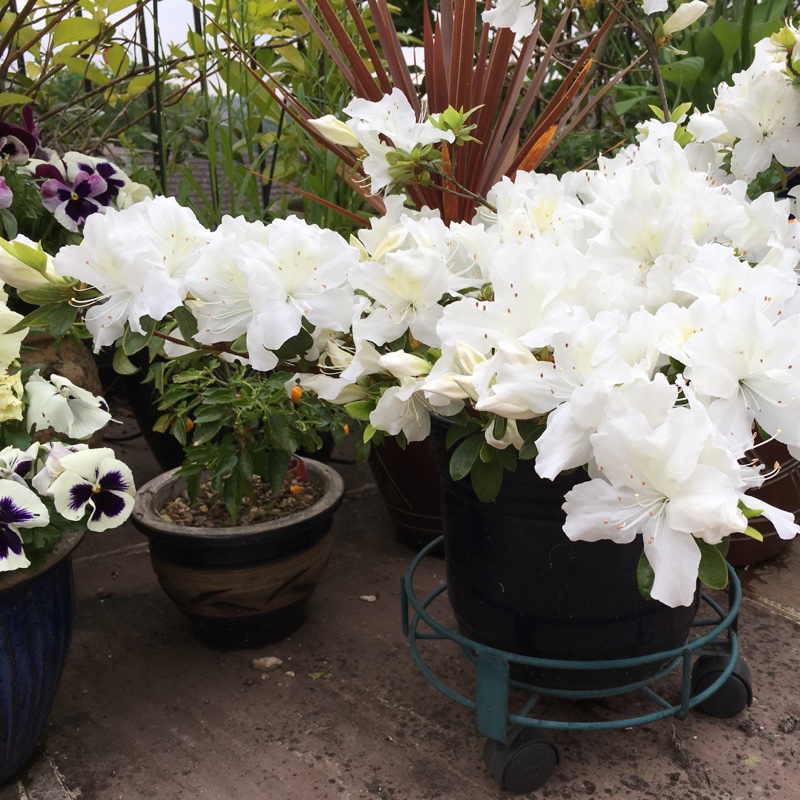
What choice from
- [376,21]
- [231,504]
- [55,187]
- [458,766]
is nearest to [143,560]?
[231,504]

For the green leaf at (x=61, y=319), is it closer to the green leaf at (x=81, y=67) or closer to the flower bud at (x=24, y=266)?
the flower bud at (x=24, y=266)

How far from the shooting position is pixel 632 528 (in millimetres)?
782

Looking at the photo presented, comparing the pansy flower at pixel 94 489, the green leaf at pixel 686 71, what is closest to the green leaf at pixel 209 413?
the pansy flower at pixel 94 489

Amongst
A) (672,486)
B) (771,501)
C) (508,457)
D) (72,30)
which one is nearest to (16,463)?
(508,457)

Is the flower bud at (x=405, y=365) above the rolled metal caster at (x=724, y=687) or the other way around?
above

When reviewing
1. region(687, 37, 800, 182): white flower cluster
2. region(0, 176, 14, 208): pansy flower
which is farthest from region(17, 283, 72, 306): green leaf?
region(687, 37, 800, 182): white flower cluster

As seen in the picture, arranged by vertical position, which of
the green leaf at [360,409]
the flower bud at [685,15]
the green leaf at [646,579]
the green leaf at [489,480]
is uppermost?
the flower bud at [685,15]

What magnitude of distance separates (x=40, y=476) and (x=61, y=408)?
177 mm

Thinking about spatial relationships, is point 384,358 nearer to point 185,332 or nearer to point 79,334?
point 185,332

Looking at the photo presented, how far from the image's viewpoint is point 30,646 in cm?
127

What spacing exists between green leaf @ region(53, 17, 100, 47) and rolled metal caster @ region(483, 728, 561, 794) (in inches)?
70.5

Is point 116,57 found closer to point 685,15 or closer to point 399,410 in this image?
point 685,15

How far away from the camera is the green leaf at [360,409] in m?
1.05

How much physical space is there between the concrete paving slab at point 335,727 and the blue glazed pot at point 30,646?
10 centimetres
